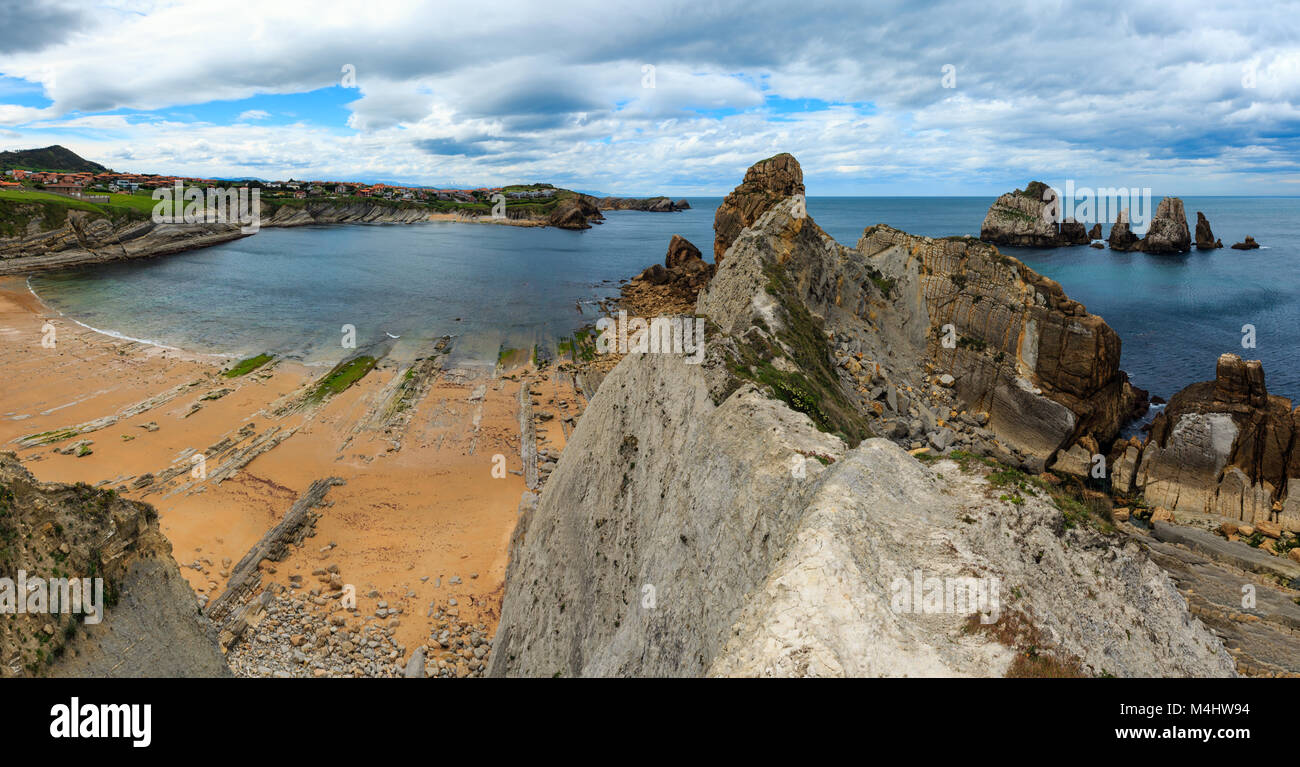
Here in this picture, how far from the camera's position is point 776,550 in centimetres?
897

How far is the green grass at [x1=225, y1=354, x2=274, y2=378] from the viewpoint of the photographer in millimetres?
45994

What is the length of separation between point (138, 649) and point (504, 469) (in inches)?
880

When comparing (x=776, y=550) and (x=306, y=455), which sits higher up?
(x=776, y=550)

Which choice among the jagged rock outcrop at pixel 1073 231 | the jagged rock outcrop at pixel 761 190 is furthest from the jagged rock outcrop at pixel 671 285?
the jagged rock outcrop at pixel 1073 231

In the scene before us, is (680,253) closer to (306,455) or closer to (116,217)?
(306,455)

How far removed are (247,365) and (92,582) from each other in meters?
44.4

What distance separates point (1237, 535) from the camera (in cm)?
2381

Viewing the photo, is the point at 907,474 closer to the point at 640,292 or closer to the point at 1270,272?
the point at 640,292

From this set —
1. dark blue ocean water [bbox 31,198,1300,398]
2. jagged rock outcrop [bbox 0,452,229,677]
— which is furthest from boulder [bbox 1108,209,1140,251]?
jagged rock outcrop [bbox 0,452,229,677]

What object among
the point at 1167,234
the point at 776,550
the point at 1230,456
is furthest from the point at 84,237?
the point at 1167,234

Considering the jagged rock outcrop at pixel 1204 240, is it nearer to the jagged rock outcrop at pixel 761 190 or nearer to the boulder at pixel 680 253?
the boulder at pixel 680 253

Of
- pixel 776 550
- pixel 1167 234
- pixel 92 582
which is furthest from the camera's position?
pixel 1167 234

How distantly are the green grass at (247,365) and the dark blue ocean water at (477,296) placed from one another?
251 cm
